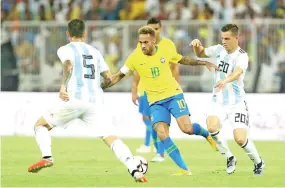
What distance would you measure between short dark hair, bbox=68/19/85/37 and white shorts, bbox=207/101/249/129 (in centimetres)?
239

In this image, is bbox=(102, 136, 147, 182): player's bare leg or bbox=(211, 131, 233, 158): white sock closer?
bbox=(102, 136, 147, 182): player's bare leg

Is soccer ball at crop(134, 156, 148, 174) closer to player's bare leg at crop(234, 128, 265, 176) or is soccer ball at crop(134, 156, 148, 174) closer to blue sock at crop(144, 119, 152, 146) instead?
player's bare leg at crop(234, 128, 265, 176)

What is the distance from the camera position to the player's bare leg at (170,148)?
1327 cm

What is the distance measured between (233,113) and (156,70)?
46.8 inches

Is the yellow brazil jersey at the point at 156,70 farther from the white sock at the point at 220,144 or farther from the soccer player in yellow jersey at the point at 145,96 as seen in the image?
the soccer player in yellow jersey at the point at 145,96

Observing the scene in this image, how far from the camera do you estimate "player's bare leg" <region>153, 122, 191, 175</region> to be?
1327 centimetres

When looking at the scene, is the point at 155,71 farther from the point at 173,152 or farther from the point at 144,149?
the point at 144,149

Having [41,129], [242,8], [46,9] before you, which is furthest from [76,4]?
[41,129]

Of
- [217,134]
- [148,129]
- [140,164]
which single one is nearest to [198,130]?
[217,134]

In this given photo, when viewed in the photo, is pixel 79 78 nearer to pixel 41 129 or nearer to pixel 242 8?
pixel 41 129

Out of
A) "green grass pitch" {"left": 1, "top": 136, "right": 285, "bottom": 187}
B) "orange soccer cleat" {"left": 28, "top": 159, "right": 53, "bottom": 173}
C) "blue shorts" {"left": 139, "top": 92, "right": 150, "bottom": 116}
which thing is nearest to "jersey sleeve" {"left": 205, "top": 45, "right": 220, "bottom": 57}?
"green grass pitch" {"left": 1, "top": 136, "right": 285, "bottom": 187}

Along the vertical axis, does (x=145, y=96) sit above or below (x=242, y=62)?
below

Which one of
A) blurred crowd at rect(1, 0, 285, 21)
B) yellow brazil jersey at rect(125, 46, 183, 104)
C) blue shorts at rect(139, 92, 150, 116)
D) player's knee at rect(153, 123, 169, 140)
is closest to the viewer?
player's knee at rect(153, 123, 169, 140)

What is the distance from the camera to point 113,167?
581 inches
